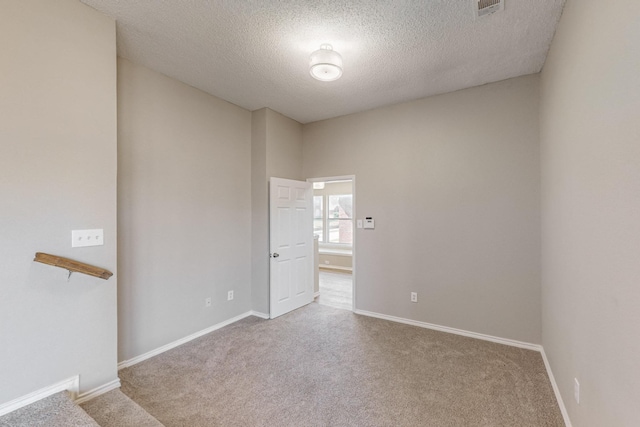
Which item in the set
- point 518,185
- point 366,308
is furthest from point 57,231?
point 518,185

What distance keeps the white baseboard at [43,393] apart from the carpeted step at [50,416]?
3 cm

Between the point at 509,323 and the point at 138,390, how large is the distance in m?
3.60

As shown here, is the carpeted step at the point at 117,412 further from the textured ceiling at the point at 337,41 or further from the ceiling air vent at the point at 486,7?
the ceiling air vent at the point at 486,7

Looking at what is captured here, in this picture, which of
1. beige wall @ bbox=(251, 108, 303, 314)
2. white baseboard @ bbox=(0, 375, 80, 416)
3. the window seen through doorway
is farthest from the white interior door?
the window seen through doorway

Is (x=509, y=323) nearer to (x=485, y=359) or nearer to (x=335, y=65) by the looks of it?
(x=485, y=359)

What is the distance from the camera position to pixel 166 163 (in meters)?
2.99

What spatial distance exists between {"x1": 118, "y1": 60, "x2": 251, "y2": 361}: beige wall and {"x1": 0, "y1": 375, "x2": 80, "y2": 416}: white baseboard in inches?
26.0

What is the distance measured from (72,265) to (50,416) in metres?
0.87

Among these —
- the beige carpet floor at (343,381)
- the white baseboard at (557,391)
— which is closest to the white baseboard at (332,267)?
the beige carpet floor at (343,381)

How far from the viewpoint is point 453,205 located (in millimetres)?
3393

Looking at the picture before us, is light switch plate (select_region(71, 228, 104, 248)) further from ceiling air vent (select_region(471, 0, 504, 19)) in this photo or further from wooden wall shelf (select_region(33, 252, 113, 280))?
ceiling air vent (select_region(471, 0, 504, 19))

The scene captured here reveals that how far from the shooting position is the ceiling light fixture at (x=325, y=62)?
93.9 inches

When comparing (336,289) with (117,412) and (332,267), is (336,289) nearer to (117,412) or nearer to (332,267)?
(332,267)

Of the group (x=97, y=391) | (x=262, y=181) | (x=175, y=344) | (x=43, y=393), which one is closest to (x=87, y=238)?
(x=43, y=393)
